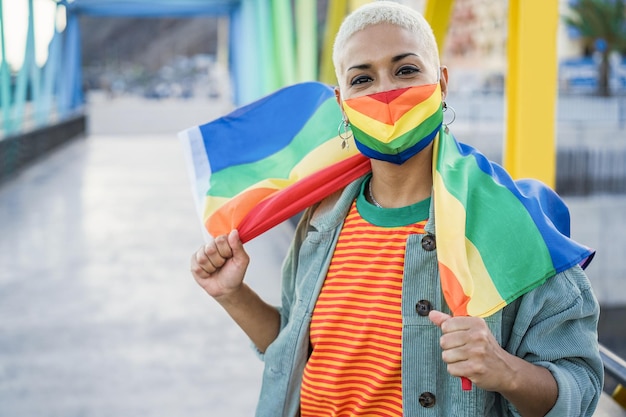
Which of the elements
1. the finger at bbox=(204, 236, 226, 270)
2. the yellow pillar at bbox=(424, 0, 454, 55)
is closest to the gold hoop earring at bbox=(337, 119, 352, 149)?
the finger at bbox=(204, 236, 226, 270)

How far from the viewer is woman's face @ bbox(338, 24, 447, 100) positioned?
1596 mm

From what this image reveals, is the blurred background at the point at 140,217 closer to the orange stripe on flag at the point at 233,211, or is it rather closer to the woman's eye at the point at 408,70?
the orange stripe on flag at the point at 233,211

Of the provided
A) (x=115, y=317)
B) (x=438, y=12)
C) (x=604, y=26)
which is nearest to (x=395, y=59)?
(x=438, y=12)

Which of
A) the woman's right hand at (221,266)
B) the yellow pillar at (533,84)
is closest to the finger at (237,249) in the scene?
the woman's right hand at (221,266)

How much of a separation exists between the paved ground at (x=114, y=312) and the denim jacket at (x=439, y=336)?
2.22 ft

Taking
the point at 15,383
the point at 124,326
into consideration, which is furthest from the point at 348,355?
the point at 124,326

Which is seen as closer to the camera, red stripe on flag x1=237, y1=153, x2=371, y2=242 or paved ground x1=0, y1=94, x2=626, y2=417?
red stripe on flag x1=237, y1=153, x2=371, y2=242

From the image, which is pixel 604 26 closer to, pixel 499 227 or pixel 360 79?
pixel 360 79

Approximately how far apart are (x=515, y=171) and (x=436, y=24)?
3.63 feet

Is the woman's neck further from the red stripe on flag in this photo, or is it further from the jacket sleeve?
the jacket sleeve

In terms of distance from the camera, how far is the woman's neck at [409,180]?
165 centimetres

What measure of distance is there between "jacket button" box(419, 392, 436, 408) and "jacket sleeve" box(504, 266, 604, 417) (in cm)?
17

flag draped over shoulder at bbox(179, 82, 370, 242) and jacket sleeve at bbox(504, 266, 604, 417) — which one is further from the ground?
flag draped over shoulder at bbox(179, 82, 370, 242)

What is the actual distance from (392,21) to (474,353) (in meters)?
0.62
